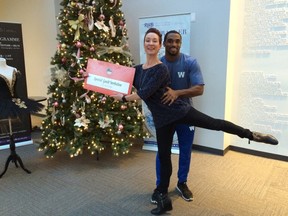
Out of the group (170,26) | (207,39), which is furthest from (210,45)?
(170,26)

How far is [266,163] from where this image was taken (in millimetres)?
3104

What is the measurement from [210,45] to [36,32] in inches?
144

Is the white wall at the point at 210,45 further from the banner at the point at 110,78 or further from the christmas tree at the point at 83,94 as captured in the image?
the banner at the point at 110,78

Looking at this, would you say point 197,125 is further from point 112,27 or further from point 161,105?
point 112,27

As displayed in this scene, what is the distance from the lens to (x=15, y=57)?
371 centimetres

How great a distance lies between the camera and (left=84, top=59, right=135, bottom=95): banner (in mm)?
1889

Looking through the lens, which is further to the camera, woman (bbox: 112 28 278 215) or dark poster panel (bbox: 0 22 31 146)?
dark poster panel (bbox: 0 22 31 146)

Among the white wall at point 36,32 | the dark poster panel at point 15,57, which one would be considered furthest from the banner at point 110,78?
the white wall at point 36,32

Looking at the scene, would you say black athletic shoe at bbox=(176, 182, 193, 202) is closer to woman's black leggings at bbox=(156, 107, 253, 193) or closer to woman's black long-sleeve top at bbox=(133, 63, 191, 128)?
woman's black leggings at bbox=(156, 107, 253, 193)

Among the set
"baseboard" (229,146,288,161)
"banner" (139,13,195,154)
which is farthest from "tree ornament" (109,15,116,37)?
"baseboard" (229,146,288,161)

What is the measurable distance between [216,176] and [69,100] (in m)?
1.88

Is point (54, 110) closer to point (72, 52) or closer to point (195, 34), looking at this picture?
point (72, 52)

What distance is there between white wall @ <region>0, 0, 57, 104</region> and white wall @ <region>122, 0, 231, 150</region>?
2.32m

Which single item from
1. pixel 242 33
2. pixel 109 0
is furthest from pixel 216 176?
pixel 109 0
